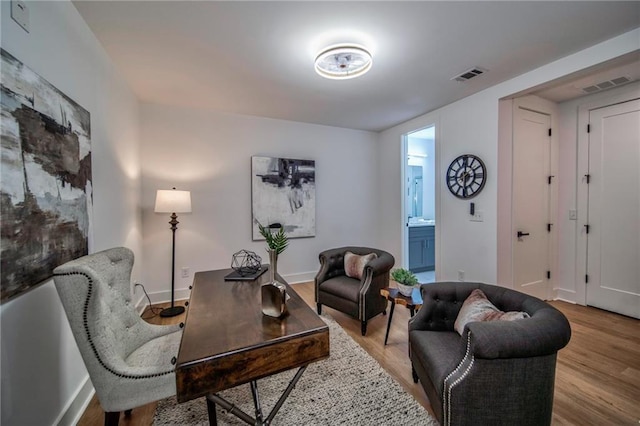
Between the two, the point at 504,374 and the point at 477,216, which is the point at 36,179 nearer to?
the point at 504,374

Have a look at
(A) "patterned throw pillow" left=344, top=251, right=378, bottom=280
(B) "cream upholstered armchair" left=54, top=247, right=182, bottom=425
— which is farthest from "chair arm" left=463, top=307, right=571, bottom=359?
(A) "patterned throw pillow" left=344, top=251, right=378, bottom=280

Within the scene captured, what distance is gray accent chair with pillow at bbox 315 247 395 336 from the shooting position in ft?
8.43

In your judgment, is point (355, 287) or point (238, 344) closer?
point (238, 344)

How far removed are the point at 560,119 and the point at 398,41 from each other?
9.69 feet

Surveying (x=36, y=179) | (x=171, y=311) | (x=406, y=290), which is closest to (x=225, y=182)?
(x=171, y=311)

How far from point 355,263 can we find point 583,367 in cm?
201

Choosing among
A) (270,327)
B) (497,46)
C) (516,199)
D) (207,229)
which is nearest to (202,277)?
(270,327)

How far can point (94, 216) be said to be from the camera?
1974 mm

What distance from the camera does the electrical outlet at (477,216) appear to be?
123 inches

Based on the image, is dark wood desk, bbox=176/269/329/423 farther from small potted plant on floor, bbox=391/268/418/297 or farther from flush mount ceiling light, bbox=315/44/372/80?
flush mount ceiling light, bbox=315/44/372/80

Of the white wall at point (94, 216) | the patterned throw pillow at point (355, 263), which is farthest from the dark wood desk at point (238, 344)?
the patterned throw pillow at point (355, 263)

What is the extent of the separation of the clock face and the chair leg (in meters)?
3.61

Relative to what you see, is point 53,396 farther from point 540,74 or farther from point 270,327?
point 540,74

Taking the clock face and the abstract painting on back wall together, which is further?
the clock face
